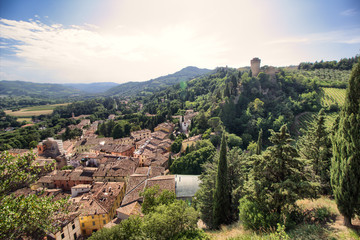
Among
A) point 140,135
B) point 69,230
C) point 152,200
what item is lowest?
point 69,230

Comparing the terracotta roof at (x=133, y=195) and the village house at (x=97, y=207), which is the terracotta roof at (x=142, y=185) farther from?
the village house at (x=97, y=207)

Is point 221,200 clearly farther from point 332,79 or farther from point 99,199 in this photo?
point 332,79

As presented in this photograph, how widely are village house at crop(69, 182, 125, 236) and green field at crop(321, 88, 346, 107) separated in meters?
63.5

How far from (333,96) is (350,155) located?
64.9 meters

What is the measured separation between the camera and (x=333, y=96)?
56031 mm

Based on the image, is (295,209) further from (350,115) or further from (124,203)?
(124,203)

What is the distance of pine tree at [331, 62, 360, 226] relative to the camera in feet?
25.9

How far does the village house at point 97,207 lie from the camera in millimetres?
23719

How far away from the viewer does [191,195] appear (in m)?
24.1

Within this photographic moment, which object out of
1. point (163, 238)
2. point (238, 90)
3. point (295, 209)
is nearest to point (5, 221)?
point (163, 238)

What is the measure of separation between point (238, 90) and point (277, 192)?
56250mm

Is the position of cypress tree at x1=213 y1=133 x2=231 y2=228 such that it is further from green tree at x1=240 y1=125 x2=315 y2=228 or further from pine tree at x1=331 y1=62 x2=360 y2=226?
pine tree at x1=331 y1=62 x2=360 y2=226

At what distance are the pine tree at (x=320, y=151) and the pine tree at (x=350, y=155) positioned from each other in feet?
15.4

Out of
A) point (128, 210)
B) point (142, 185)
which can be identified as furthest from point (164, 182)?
point (128, 210)
